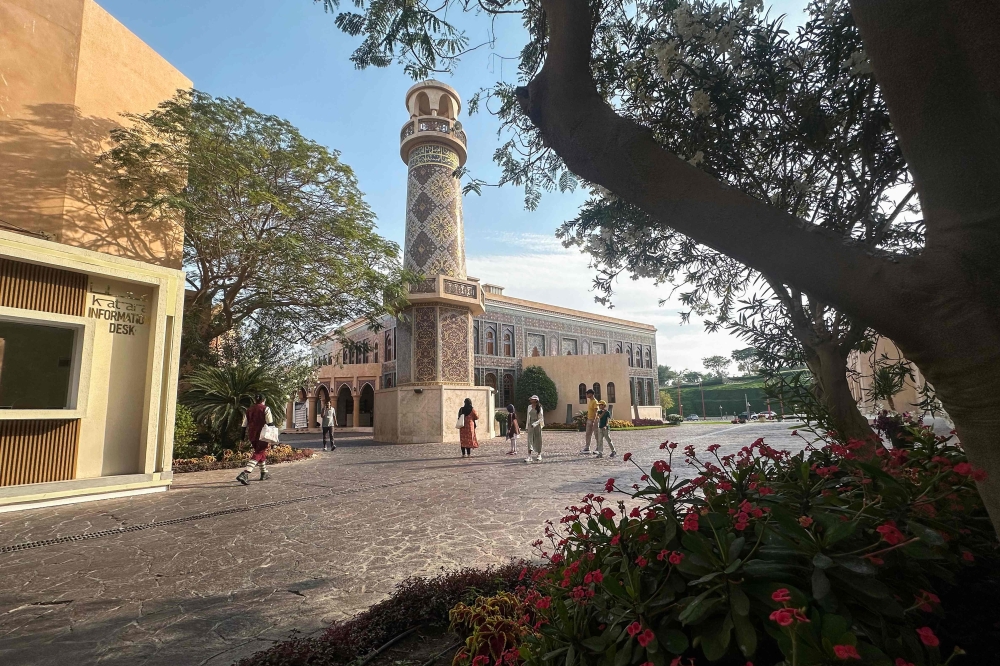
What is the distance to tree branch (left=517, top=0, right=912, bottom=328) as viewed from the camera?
1456 mm

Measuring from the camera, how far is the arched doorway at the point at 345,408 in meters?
32.9

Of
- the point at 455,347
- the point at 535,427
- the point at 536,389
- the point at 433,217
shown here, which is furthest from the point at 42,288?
the point at 536,389

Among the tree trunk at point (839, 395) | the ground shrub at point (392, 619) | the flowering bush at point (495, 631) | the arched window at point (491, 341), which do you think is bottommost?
the ground shrub at point (392, 619)

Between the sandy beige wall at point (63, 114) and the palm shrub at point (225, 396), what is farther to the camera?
the palm shrub at point (225, 396)

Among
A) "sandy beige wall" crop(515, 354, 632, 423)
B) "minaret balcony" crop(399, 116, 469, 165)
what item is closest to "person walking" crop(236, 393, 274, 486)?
"minaret balcony" crop(399, 116, 469, 165)

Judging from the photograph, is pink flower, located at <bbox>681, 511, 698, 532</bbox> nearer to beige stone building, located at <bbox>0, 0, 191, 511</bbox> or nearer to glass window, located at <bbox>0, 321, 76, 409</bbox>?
beige stone building, located at <bbox>0, 0, 191, 511</bbox>

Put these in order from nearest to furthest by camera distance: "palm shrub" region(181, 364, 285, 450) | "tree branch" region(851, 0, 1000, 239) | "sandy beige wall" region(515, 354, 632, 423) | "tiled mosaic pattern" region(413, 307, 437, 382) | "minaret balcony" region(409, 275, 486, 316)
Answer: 1. "tree branch" region(851, 0, 1000, 239)
2. "palm shrub" region(181, 364, 285, 450)
3. "minaret balcony" region(409, 275, 486, 316)
4. "tiled mosaic pattern" region(413, 307, 437, 382)
5. "sandy beige wall" region(515, 354, 632, 423)

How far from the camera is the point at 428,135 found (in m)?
18.0

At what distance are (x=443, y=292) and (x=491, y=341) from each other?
13788 mm

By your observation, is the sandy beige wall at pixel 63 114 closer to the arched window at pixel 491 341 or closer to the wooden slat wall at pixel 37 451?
the wooden slat wall at pixel 37 451

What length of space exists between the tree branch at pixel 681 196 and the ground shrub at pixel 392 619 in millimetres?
1662

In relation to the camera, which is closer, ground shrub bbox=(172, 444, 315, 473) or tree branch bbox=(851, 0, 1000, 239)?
tree branch bbox=(851, 0, 1000, 239)

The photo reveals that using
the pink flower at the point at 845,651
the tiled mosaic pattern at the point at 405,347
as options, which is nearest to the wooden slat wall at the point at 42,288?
the pink flower at the point at 845,651

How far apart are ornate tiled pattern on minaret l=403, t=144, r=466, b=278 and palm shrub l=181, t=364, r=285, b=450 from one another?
6988 mm
